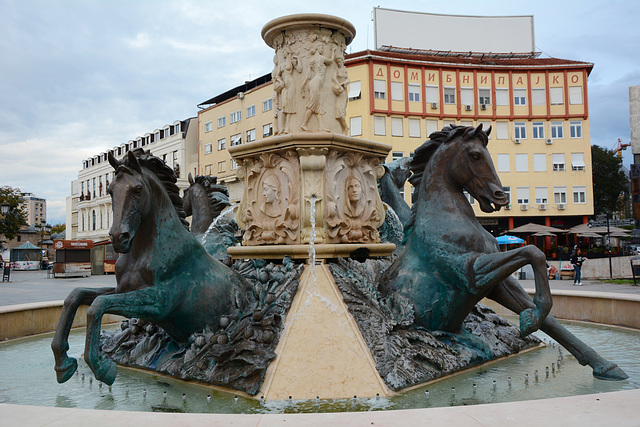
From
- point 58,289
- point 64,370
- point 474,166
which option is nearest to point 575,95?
point 58,289

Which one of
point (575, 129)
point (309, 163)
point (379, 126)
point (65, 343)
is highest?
point (379, 126)

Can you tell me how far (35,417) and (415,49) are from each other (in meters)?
42.7

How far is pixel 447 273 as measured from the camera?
534 cm

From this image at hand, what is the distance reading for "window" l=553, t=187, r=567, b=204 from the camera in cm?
4169

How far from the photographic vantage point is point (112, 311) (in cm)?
458

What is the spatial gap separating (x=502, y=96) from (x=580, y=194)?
9.36 m

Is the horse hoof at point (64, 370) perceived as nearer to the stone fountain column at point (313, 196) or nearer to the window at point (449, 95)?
the stone fountain column at point (313, 196)

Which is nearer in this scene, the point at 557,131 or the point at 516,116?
the point at 516,116

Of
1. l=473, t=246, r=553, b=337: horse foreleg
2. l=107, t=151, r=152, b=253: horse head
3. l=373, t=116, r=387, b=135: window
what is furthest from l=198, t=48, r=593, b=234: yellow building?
l=107, t=151, r=152, b=253: horse head

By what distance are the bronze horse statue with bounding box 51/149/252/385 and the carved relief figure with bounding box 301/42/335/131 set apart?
6.79 ft

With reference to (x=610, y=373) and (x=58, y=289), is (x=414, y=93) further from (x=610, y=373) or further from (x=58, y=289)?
(x=610, y=373)

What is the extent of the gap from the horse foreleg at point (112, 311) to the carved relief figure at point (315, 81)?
2863 millimetres

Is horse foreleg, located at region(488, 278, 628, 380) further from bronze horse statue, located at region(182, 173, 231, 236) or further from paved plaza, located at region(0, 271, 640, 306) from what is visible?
paved plaza, located at region(0, 271, 640, 306)

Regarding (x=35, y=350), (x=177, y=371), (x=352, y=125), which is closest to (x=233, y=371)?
(x=177, y=371)
